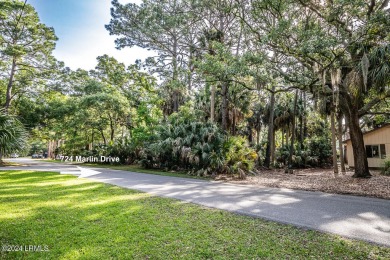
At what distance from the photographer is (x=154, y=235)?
445cm

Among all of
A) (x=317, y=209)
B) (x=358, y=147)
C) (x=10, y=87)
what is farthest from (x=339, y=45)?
(x=10, y=87)

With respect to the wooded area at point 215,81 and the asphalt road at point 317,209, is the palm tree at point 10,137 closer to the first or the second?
the wooded area at point 215,81

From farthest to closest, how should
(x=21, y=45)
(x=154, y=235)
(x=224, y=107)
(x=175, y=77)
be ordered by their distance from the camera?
(x=21, y=45)
(x=175, y=77)
(x=224, y=107)
(x=154, y=235)

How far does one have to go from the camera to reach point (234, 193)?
888 cm

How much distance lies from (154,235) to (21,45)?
2594 centimetres

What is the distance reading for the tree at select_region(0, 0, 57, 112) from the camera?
21297 mm

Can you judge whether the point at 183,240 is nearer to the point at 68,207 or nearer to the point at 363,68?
the point at 68,207

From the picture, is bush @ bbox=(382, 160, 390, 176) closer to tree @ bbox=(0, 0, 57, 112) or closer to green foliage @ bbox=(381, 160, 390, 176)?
green foliage @ bbox=(381, 160, 390, 176)

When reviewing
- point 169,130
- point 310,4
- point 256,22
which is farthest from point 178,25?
point 310,4

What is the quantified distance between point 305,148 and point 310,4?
→ 52.7 feet

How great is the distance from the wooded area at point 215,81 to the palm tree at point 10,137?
0.17 ft

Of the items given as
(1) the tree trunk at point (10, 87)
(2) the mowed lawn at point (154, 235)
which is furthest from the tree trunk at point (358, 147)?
(1) the tree trunk at point (10, 87)

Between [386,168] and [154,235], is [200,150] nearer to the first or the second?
[154,235]

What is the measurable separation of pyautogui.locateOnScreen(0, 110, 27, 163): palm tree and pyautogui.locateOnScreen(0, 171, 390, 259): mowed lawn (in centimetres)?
396
